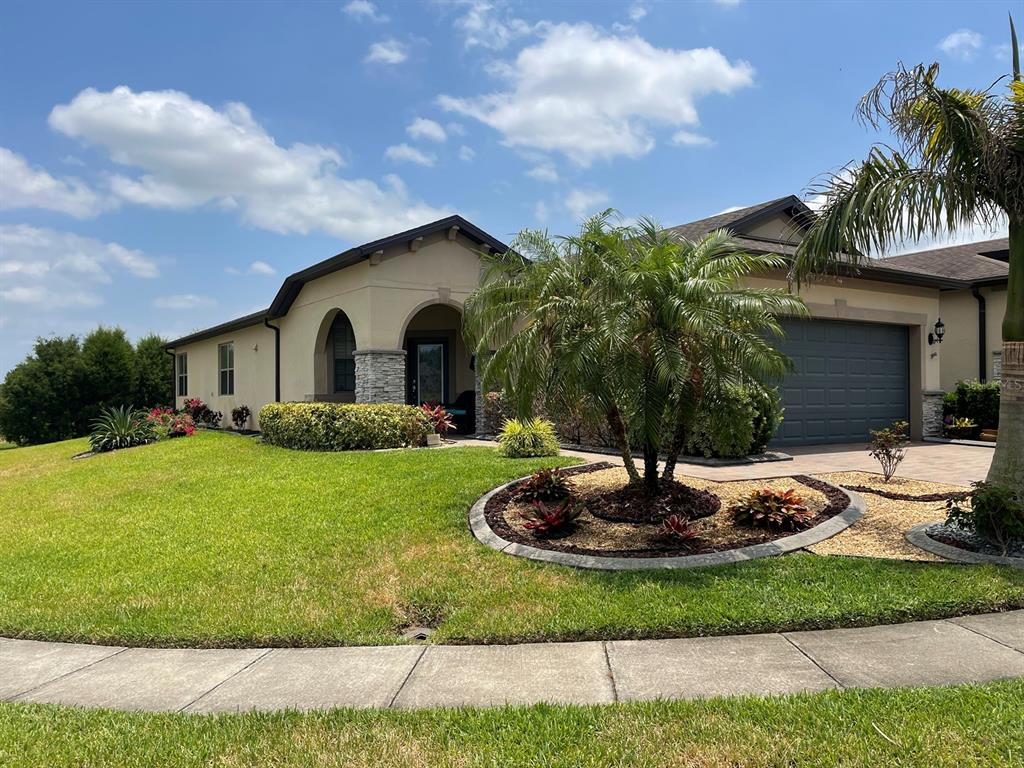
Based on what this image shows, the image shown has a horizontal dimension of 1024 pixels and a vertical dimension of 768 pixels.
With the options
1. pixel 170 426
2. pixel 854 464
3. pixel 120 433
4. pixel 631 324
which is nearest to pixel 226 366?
pixel 170 426

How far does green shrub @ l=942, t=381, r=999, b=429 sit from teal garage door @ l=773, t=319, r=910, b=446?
1.71m

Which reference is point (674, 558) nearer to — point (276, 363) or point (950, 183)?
point (950, 183)

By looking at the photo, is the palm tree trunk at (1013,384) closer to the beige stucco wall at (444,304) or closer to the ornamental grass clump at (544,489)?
the ornamental grass clump at (544,489)

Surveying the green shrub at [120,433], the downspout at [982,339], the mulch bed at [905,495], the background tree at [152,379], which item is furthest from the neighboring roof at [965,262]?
the background tree at [152,379]

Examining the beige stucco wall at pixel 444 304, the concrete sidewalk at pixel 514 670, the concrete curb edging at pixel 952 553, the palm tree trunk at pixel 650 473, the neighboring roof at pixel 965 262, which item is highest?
the neighboring roof at pixel 965 262

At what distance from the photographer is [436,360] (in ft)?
64.2

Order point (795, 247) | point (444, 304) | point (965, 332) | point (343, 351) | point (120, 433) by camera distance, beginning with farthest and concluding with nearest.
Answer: point (343, 351) < point (120, 433) < point (965, 332) < point (444, 304) < point (795, 247)

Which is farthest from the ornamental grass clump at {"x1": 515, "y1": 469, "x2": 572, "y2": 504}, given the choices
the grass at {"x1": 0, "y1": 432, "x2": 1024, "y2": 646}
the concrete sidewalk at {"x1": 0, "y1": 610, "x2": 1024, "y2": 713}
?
the concrete sidewalk at {"x1": 0, "y1": 610, "x2": 1024, "y2": 713}

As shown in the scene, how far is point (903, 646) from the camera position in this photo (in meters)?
4.20

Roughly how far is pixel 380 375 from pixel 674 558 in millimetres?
10077

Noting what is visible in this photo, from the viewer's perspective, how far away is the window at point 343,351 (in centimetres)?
1828

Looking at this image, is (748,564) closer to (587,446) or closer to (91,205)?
(587,446)

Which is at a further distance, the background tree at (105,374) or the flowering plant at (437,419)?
the background tree at (105,374)

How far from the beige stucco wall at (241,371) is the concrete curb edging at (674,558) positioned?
14.8 meters
